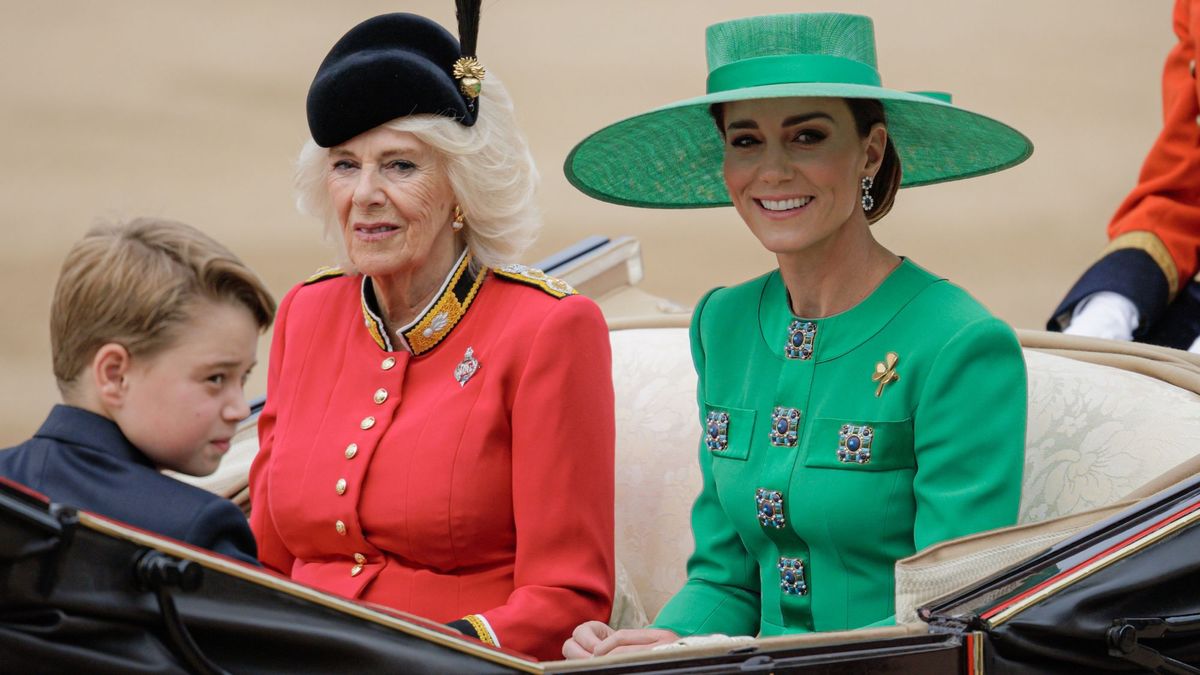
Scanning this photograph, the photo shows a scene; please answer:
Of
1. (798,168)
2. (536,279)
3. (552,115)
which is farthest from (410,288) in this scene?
(552,115)

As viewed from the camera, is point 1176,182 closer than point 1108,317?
No

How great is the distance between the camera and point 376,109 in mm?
2127

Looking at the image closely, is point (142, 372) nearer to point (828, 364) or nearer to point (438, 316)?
point (438, 316)

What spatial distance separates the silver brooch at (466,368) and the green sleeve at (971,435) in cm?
62

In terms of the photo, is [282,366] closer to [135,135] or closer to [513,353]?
[513,353]

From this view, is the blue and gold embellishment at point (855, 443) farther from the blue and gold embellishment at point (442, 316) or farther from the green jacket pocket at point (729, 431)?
the blue and gold embellishment at point (442, 316)

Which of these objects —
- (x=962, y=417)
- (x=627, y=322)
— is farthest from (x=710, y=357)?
(x=627, y=322)

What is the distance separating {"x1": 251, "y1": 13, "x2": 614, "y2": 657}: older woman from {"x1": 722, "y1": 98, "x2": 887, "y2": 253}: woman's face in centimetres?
32

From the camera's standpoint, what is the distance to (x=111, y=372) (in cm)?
153

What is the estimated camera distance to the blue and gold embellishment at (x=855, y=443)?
6.05 feet

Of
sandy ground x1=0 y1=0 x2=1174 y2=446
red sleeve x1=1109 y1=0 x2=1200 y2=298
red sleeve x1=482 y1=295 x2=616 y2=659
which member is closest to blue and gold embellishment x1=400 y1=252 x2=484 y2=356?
red sleeve x1=482 y1=295 x2=616 y2=659

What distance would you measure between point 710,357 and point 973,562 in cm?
61

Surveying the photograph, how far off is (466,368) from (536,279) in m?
0.17

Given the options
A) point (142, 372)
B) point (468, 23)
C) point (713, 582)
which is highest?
point (468, 23)
